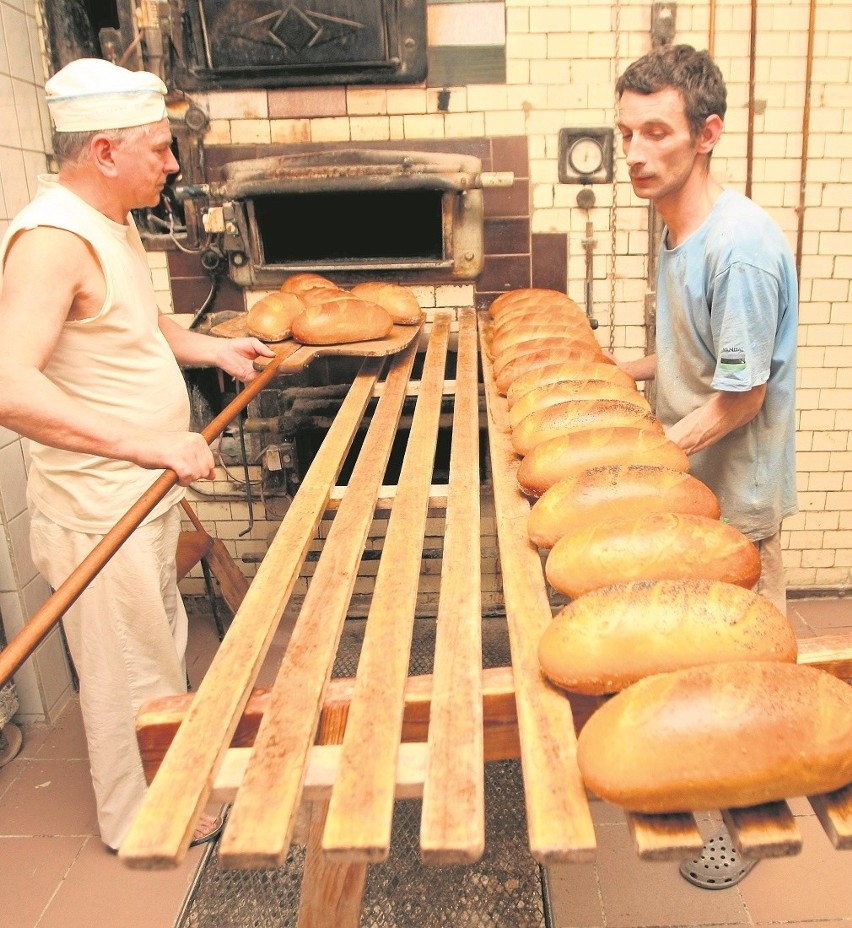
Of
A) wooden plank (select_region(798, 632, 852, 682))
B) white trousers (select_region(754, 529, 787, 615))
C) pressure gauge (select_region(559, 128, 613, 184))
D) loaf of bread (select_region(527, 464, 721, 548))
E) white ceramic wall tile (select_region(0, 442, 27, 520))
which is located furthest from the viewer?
pressure gauge (select_region(559, 128, 613, 184))

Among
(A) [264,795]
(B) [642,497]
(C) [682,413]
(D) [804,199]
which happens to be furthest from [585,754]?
(D) [804,199]

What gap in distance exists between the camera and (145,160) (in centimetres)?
203

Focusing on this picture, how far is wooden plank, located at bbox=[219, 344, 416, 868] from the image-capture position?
2.44 feet

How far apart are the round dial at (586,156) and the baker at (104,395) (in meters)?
1.98

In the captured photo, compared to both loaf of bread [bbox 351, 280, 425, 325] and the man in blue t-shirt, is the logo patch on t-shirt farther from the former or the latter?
loaf of bread [bbox 351, 280, 425, 325]

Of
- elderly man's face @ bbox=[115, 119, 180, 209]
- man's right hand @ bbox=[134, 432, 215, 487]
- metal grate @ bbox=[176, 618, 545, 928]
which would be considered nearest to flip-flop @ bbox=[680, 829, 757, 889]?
metal grate @ bbox=[176, 618, 545, 928]

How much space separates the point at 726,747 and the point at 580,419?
36.3 inches

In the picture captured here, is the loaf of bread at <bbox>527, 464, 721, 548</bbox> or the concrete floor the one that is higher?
the loaf of bread at <bbox>527, 464, 721, 548</bbox>

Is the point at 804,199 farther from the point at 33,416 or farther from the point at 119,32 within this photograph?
the point at 33,416

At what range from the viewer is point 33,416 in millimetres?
1629

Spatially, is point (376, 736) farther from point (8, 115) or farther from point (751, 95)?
point (751, 95)

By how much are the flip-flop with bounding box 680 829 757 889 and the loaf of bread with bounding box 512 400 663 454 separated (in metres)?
1.45

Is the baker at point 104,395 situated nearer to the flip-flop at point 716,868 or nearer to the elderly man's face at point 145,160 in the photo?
the elderly man's face at point 145,160

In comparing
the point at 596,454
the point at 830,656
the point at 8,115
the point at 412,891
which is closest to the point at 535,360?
the point at 596,454
